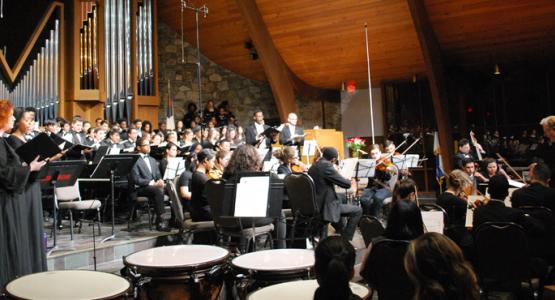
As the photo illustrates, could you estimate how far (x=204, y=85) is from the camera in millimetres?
12523

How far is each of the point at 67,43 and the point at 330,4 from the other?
5.21 m

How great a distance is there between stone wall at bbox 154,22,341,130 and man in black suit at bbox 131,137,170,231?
17.9ft

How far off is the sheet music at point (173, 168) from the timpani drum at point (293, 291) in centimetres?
385

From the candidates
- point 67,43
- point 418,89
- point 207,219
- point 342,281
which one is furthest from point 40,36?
point 342,281

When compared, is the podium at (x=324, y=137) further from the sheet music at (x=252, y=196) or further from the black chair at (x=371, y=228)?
the black chair at (x=371, y=228)

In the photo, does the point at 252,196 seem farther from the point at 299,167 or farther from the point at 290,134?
the point at 290,134

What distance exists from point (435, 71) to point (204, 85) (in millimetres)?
5525

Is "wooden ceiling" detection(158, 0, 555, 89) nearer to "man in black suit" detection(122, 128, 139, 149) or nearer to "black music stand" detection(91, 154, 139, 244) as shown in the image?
"man in black suit" detection(122, 128, 139, 149)

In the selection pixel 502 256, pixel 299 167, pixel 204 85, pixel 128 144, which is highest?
pixel 204 85

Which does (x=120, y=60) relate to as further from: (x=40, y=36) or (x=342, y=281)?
(x=342, y=281)

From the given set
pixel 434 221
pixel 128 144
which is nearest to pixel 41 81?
pixel 128 144

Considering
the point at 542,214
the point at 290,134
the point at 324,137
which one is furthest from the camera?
the point at 324,137

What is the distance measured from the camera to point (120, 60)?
1066 centimetres

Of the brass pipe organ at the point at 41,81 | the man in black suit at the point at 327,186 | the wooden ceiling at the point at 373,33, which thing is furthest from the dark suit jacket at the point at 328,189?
the brass pipe organ at the point at 41,81
